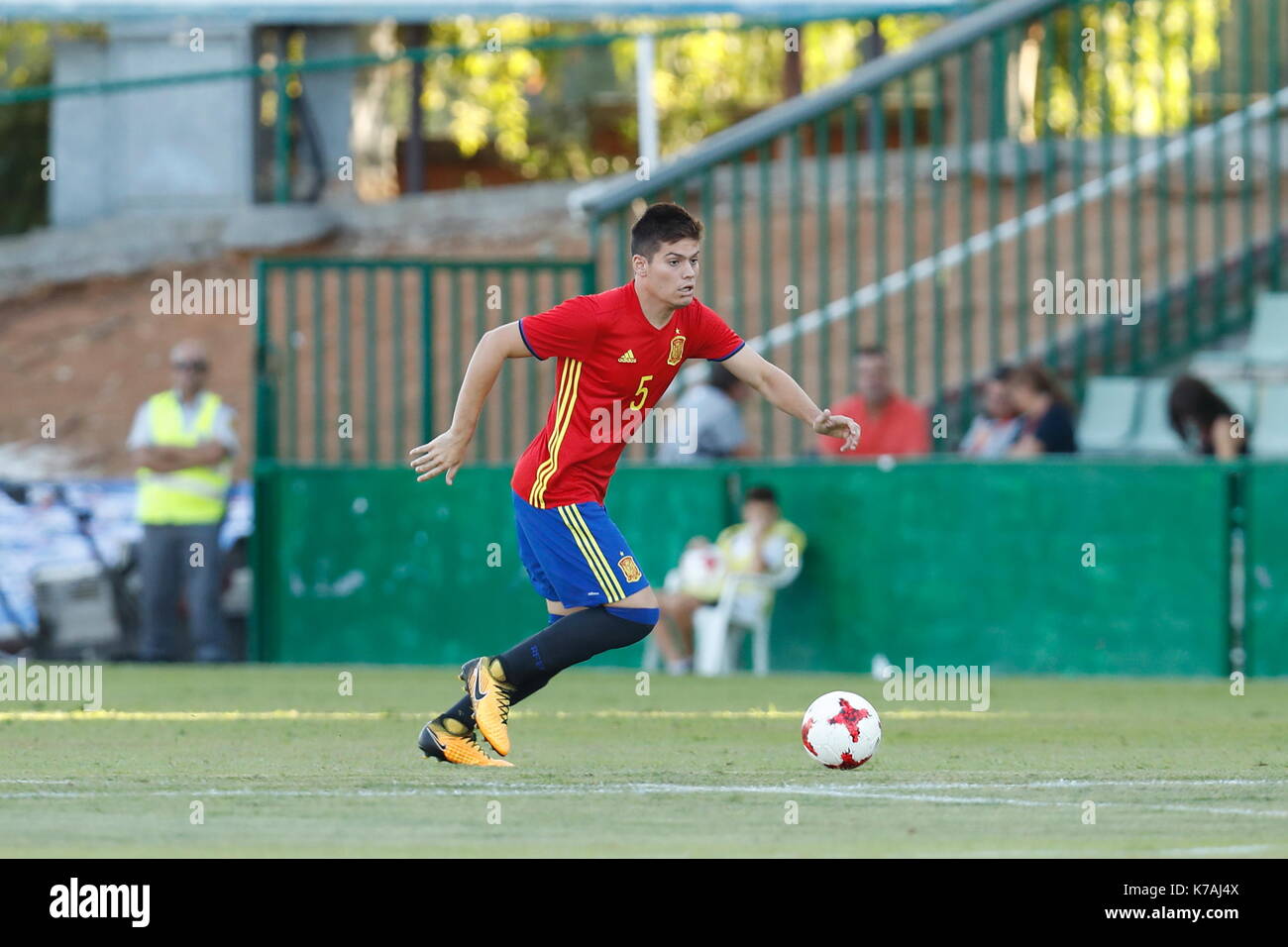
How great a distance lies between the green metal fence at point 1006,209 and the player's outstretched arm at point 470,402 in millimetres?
6334

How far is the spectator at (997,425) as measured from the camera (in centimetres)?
1430

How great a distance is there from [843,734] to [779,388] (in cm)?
144

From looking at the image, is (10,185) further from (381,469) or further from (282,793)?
(282,793)

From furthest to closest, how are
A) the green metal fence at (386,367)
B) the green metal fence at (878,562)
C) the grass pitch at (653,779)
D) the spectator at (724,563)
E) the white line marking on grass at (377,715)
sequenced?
the green metal fence at (386,367) < the spectator at (724,563) < the green metal fence at (878,562) < the white line marking on grass at (377,715) < the grass pitch at (653,779)

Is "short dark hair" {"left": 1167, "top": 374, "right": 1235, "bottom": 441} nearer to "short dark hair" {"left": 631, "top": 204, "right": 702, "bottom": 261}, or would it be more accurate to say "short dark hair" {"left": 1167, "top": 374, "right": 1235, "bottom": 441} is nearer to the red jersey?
the red jersey

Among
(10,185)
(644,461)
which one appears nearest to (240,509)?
(644,461)

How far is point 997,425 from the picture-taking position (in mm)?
14484

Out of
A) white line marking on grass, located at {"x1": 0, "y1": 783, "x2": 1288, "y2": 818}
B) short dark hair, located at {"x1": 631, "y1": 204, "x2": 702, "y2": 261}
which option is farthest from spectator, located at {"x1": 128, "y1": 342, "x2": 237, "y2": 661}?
A: white line marking on grass, located at {"x1": 0, "y1": 783, "x2": 1288, "y2": 818}

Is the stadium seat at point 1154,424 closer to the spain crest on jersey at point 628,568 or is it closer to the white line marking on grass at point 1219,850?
the spain crest on jersey at point 628,568

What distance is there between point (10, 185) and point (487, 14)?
8.11 metres

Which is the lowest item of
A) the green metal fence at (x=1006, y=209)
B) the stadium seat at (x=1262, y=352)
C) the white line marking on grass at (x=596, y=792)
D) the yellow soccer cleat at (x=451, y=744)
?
the white line marking on grass at (x=596, y=792)

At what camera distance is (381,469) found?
15.3 m

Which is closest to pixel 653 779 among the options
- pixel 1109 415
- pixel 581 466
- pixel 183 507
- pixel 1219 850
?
pixel 581 466

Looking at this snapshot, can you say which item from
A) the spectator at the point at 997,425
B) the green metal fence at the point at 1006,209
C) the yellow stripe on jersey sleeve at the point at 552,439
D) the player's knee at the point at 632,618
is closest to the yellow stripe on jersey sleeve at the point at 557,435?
the yellow stripe on jersey sleeve at the point at 552,439
